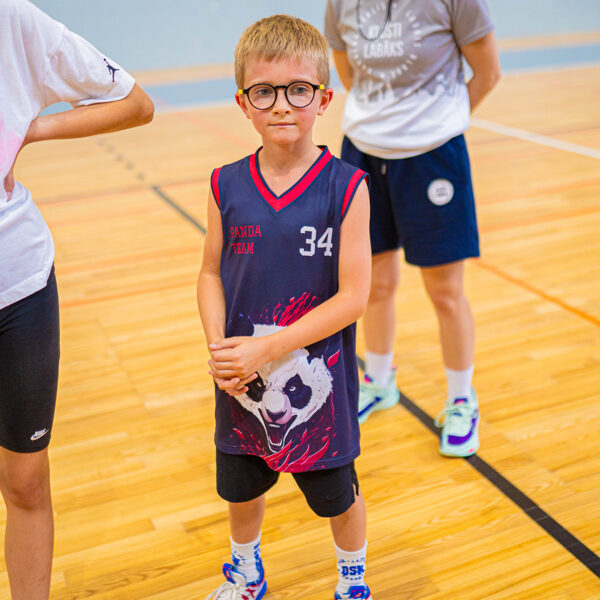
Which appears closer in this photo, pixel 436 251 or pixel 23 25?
pixel 23 25

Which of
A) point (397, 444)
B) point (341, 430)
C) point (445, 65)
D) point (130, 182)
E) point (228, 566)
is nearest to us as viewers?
point (341, 430)

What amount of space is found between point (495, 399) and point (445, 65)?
1097mm

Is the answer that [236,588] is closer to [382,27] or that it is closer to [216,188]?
[216,188]

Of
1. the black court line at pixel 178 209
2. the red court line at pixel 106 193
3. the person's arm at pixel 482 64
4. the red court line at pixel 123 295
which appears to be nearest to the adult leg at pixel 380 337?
the person's arm at pixel 482 64

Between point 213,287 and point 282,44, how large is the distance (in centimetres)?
47

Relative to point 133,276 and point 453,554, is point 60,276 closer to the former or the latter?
point 133,276

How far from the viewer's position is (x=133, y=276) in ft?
12.3

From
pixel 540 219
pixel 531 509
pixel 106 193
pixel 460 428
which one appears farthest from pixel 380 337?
pixel 106 193

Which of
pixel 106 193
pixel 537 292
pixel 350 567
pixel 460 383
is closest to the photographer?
pixel 350 567

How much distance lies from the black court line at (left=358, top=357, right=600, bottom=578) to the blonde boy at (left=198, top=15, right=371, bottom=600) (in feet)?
2.24

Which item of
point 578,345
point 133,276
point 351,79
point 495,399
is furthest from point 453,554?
point 133,276

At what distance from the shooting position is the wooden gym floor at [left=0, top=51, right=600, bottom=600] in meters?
1.87

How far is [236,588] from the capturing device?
1.75 m

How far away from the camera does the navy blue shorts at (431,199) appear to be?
213 centimetres
